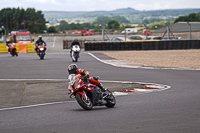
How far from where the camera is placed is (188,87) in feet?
42.2

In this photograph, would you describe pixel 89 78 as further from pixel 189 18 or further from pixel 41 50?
pixel 189 18

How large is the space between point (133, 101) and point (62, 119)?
2997 millimetres

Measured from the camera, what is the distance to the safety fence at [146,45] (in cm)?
3669

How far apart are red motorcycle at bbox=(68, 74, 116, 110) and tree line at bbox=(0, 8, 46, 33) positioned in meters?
171

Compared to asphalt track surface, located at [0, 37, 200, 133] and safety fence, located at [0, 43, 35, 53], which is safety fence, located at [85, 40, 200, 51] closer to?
safety fence, located at [0, 43, 35, 53]

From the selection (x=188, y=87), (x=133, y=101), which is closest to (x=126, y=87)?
(x=188, y=87)

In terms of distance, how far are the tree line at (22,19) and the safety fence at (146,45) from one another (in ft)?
463

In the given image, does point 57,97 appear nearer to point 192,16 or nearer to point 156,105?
point 156,105

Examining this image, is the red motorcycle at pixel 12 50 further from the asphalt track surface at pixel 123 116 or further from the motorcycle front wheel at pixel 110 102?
the motorcycle front wheel at pixel 110 102

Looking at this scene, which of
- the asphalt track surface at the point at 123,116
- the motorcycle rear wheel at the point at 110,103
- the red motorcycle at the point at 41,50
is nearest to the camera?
the asphalt track surface at the point at 123,116

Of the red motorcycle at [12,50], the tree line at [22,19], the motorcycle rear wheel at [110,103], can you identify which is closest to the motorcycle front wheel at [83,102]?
the motorcycle rear wheel at [110,103]

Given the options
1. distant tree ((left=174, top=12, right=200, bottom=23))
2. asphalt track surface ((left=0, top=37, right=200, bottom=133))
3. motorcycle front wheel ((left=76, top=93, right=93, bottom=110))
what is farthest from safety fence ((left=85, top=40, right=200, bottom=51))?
distant tree ((left=174, top=12, right=200, bottom=23))

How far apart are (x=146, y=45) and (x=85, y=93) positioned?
95.5ft

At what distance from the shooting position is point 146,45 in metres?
37.5
